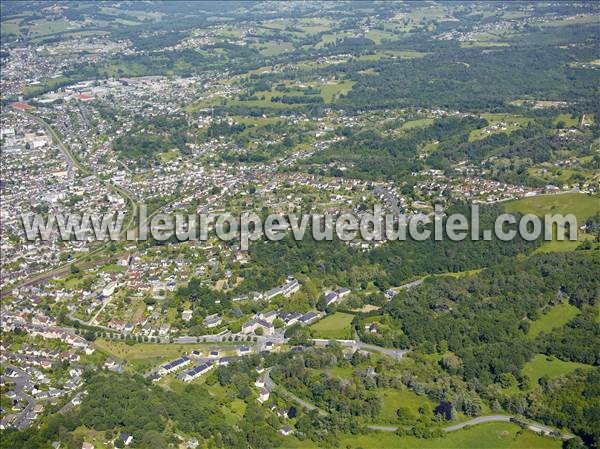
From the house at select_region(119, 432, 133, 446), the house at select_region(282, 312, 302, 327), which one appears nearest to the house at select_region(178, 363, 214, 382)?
the house at select_region(119, 432, 133, 446)

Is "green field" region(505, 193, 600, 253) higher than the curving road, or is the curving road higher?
"green field" region(505, 193, 600, 253)

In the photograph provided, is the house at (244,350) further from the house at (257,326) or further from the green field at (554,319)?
the green field at (554,319)

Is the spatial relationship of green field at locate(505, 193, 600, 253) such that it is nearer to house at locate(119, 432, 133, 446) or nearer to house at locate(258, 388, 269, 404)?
house at locate(258, 388, 269, 404)

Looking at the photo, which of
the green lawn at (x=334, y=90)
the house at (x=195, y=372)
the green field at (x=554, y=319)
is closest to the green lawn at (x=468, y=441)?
the house at (x=195, y=372)

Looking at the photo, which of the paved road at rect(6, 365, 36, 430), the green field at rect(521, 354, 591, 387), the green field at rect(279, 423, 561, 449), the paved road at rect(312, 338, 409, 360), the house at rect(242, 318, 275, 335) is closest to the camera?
the green field at rect(279, 423, 561, 449)

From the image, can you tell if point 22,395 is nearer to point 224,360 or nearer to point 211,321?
point 224,360

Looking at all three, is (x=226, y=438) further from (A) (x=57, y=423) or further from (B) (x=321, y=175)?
(B) (x=321, y=175)

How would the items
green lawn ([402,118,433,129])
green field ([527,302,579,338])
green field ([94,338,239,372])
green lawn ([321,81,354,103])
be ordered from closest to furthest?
green field ([94,338,239,372]), green field ([527,302,579,338]), green lawn ([402,118,433,129]), green lawn ([321,81,354,103])
